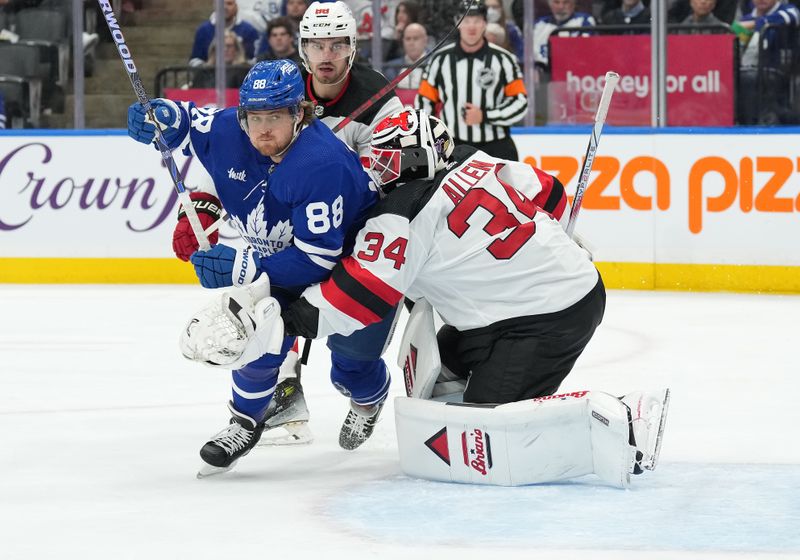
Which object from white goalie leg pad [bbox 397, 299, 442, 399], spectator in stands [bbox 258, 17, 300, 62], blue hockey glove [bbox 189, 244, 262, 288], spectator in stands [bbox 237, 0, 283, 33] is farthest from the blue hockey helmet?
spectator in stands [bbox 237, 0, 283, 33]

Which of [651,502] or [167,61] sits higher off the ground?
[167,61]

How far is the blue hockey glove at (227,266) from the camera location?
3115mm

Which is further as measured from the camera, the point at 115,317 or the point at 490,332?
the point at 115,317

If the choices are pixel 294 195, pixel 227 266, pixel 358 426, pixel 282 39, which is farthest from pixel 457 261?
pixel 282 39

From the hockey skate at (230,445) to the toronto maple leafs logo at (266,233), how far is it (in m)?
0.39

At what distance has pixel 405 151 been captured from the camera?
10.4 ft

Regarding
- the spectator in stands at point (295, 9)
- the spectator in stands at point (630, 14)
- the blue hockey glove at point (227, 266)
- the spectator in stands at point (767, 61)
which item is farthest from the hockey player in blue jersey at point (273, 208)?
the spectator in stands at point (295, 9)

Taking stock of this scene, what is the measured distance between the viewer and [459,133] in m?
6.80

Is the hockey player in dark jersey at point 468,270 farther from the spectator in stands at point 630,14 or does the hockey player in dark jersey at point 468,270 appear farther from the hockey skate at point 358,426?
the spectator in stands at point 630,14

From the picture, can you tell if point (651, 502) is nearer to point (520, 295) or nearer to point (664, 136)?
point (520, 295)

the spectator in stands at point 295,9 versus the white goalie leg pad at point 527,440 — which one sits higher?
the spectator in stands at point 295,9

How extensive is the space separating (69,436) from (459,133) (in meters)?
3.37

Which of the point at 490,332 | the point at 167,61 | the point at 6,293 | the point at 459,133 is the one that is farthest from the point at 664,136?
the point at 490,332

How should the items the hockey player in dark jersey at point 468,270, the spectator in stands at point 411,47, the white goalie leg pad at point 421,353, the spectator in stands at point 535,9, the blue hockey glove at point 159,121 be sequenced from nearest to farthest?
the hockey player in dark jersey at point 468,270
the white goalie leg pad at point 421,353
the blue hockey glove at point 159,121
the spectator in stands at point 535,9
the spectator in stands at point 411,47
